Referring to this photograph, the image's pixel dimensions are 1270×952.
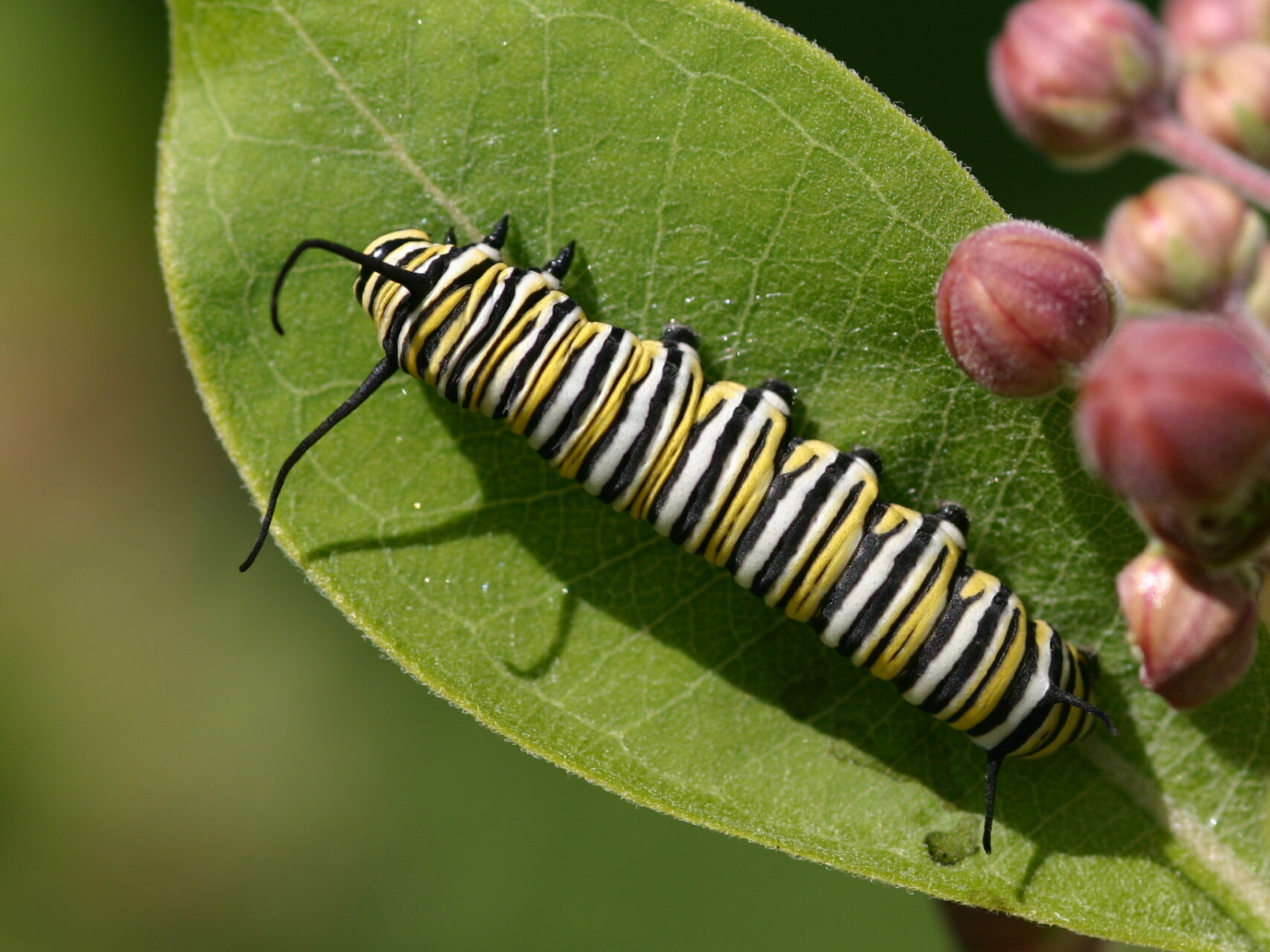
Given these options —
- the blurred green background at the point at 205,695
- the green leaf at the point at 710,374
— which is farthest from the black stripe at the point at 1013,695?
the blurred green background at the point at 205,695

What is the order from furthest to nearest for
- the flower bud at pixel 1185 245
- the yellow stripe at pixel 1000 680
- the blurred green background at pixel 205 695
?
the blurred green background at pixel 205 695 → the yellow stripe at pixel 1000 680 → the flower bud at pixel 1185 245

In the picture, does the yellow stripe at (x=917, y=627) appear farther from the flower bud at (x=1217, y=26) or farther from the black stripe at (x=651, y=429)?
the flower bud at (x=1217, y=26)

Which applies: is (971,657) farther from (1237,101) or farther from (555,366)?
(1237,101)

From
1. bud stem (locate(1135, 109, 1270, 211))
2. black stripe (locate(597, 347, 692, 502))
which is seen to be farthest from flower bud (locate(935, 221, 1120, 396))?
black stripe (locate(597, 347, 692, 502))

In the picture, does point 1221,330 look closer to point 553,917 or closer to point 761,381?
point 761,381

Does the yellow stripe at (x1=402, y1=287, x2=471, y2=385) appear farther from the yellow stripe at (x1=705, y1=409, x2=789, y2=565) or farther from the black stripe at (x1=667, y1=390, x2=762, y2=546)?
the yellow stripe at (x1=705, y1=409, x2=789, y2=565)

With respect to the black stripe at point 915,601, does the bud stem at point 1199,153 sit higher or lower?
higher

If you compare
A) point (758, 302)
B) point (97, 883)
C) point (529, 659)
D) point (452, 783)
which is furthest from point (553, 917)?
point (758, 302)

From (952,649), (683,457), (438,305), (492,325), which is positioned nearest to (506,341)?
(492,325)
